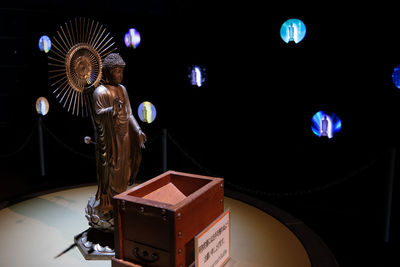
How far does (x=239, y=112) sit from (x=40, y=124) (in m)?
3.50

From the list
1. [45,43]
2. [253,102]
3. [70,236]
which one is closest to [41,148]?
[45,43]

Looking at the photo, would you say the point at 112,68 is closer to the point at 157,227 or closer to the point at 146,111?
the point at 157,227

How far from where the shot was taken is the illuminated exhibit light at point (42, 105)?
20.1 feet

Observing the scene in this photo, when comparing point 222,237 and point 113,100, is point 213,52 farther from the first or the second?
point 222,237

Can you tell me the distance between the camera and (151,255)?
2070 millimetres

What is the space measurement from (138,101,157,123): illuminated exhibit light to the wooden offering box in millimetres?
3722

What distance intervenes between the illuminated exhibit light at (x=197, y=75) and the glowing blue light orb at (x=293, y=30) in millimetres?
1536

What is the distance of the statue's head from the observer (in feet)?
10.6

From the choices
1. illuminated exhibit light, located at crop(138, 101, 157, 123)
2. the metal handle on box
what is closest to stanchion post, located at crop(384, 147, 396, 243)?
the metal handle on box

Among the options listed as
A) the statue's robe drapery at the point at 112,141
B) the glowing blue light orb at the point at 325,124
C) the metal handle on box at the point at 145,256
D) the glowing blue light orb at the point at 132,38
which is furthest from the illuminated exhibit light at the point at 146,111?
the metal handle on box at the point at 145,256

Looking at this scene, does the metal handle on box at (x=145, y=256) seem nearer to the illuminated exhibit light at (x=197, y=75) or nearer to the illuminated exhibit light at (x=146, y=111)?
the illuminated exhibit light at (x=197, y=75)

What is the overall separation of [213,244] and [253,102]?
307 cm

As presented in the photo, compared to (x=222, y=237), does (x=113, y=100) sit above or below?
above

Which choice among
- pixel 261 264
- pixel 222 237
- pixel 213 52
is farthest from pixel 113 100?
pixel 213 52
